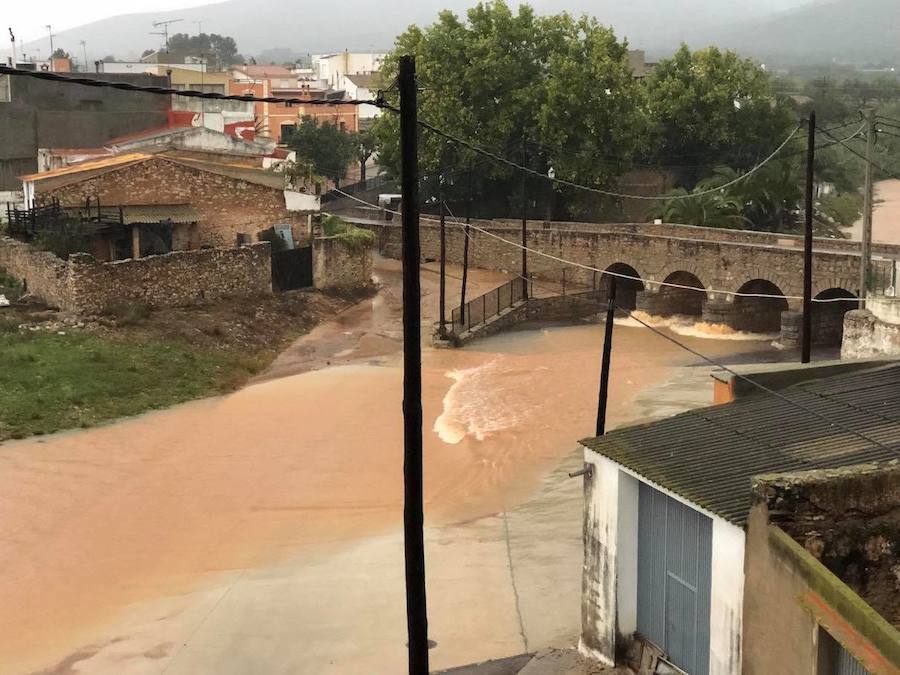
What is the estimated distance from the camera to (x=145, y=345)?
3003 centimetres

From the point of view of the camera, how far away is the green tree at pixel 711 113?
182 feet

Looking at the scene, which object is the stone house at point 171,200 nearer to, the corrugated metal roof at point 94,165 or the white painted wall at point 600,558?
the corrugated metal roof at point 94,165

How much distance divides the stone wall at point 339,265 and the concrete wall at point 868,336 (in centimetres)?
1921

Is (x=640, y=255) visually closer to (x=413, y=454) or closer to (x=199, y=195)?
(x=199, y=195)

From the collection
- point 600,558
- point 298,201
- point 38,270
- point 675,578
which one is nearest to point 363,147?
point 298,201

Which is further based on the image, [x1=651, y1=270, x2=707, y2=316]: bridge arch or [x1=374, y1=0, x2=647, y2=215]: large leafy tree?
[x1=374, y1=0, x2=647, y2=215]: large leafy tree

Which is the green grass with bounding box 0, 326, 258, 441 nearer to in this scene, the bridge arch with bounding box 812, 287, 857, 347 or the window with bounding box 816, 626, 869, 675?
the bridge arch with bounding box 812, 287, 857, 347

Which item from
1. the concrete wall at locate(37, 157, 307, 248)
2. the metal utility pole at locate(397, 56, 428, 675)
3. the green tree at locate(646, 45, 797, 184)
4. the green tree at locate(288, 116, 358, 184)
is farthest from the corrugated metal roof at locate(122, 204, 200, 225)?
the metal utility pole at locate(397, 56, 428, 675)

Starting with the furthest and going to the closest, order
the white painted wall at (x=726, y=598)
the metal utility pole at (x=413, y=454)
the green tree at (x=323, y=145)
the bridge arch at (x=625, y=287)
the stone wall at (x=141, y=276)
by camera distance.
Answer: the green tree at (x=323, y=145) → the bridge arch at (x=625, y=287) → the stone wall at (x=141, y=276) → the metal utility pole at (x=413, y=454) → the white painted wall at (x=726, y=598)

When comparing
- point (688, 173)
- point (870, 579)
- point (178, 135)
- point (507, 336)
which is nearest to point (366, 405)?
point (507, 336)

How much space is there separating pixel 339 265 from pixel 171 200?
244 inches

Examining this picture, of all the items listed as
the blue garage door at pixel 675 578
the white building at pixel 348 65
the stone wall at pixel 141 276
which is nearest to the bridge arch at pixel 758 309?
the stone wall at pixel 141 276

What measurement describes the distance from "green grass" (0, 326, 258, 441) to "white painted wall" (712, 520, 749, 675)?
17.6m

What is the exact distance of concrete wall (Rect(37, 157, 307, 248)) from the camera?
36625mm
